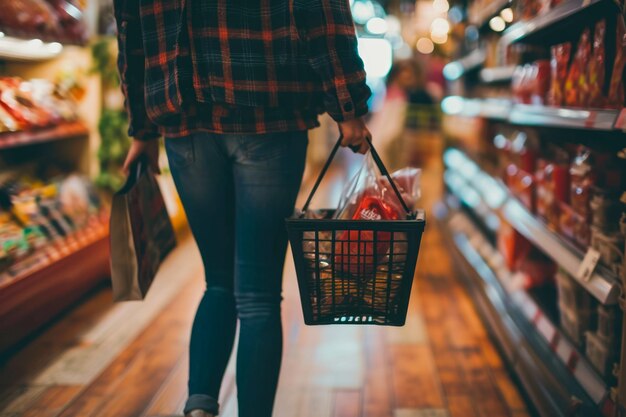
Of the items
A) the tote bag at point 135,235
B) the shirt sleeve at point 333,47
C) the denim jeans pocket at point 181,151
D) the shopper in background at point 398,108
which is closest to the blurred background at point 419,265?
the tote bag at point 135,235

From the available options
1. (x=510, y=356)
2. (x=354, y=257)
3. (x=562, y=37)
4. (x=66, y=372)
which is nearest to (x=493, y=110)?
(x=562, y=37)

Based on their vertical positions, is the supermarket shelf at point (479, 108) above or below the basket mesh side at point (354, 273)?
above

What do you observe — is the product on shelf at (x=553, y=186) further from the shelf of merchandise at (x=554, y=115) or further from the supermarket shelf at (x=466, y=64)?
the supermarket shelf at (x=466, y=64)

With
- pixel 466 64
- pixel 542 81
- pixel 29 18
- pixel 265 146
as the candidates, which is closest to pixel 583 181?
pixel 542 81

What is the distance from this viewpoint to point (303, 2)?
4.11ft

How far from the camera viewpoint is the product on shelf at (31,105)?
2506 millimetres

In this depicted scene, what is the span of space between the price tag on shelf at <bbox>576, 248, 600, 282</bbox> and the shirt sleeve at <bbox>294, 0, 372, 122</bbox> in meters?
0.82

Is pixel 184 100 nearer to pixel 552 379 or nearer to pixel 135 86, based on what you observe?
pixel 135 86

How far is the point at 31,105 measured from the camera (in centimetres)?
270

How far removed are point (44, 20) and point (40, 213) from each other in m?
0.83

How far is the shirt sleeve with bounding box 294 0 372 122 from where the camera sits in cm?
126

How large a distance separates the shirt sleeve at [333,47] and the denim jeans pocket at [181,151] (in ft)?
1.09

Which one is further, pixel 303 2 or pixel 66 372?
pixel 66 372

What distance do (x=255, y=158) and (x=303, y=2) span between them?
345 mm
